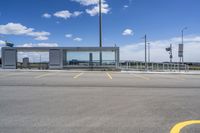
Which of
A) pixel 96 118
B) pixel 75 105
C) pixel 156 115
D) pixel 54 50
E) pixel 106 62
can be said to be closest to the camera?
pixel 96 118

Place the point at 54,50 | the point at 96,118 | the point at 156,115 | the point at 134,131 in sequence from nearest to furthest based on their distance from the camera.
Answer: the point at 134,131 < the point at 96,118 < the point at 156,115 < the point at 54,50

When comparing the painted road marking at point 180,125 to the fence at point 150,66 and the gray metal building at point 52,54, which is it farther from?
the fence at point 150,66

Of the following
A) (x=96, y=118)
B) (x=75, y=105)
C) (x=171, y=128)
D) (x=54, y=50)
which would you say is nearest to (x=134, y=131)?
(x=171, y=128)

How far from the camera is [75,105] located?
7.52 m

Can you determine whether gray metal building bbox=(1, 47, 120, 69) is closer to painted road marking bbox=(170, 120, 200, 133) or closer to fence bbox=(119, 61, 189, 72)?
fence bbox=(119, 61, 189, 72)

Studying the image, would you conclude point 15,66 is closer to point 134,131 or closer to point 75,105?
point 75,105

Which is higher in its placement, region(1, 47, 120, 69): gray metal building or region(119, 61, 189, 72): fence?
region(1, 47, 120, 69): gray metal building

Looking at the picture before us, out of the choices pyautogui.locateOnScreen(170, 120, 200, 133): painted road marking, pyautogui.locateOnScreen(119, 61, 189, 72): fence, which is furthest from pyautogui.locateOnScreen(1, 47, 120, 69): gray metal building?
pyautogui.locateOnScreen(170, 120, 200, 133): painted road marking

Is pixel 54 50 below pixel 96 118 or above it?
above

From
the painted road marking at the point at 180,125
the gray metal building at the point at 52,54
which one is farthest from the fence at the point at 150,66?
the painted road marking at the point at 180,125

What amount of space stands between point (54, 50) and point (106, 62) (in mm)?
8622

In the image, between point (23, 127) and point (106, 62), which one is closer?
point (23, 127)

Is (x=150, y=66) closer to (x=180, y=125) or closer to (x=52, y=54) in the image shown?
(x=52, y=54)

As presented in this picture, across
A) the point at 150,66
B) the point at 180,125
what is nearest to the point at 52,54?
the point at 150,66
